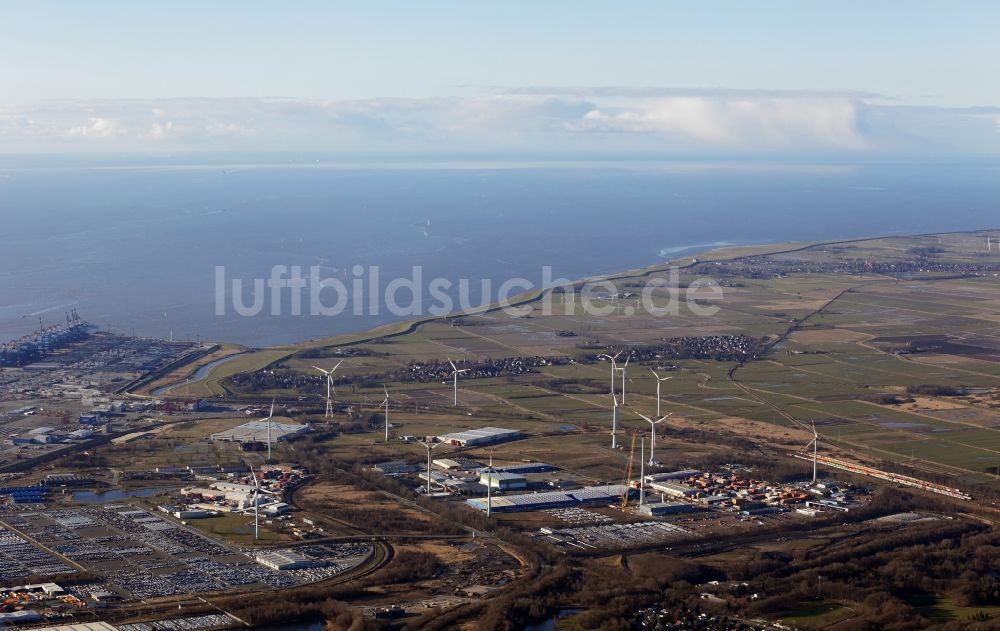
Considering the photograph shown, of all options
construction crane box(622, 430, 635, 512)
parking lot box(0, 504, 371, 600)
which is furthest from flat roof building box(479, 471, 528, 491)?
parking lot box(0, 504, 371, 600)

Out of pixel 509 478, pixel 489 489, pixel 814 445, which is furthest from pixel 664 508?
pixel 814 445

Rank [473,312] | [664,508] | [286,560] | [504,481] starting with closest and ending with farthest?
[286,560] → [664,508] → [504,481] → [473,312]

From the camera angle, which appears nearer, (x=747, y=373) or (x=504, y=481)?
(x=504, y=481)

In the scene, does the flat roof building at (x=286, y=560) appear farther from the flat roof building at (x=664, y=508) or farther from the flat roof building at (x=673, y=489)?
the flat roof building at (x=673, y=489)

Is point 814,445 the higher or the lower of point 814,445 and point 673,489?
the higher

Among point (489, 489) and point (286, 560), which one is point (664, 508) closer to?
point (489, 489)

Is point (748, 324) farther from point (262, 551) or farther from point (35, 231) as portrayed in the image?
point (35, 231)

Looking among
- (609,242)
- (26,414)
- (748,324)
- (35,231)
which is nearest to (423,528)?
(26,414)
